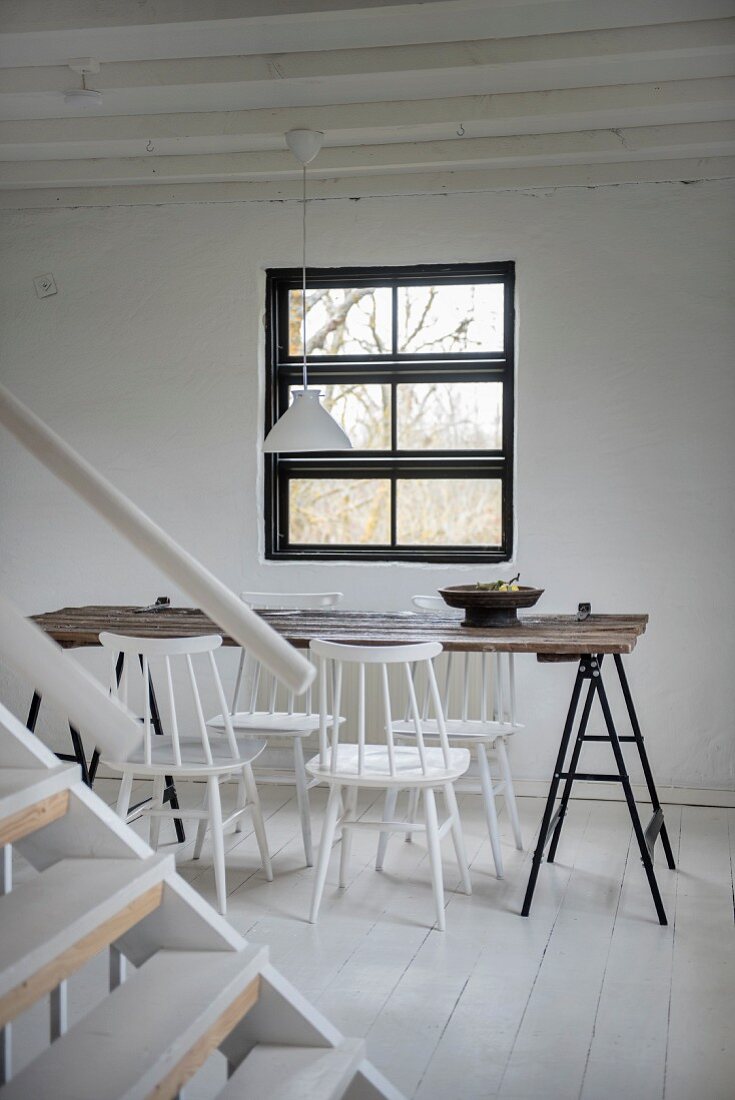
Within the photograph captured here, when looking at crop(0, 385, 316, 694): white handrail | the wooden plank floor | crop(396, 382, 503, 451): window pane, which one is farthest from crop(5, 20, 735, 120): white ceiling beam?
the wooden plank floor

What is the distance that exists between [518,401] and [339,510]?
0.99 meters

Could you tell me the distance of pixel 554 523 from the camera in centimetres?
504

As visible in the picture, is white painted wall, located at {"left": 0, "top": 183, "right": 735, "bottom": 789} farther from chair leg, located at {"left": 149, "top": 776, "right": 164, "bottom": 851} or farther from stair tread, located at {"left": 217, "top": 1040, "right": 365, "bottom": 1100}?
stair tread, located at {"left": 217, "top": 1040, "right": 365, "bottom": 1100}

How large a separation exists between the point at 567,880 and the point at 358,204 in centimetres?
306

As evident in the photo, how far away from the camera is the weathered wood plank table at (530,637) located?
3506 millimetres

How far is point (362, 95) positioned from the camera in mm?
4172

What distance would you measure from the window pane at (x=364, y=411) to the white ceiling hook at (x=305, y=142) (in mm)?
1151

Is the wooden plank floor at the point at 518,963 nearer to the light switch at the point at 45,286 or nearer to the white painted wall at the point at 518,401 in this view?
the white painted wall at the point at 518,401

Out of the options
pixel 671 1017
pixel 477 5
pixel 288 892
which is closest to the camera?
pixel 671 1017

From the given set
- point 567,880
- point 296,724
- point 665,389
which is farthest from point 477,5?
point 567,880

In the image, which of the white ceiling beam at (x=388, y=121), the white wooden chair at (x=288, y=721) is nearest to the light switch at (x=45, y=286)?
the white ceiling beam at (x=388, y=121)

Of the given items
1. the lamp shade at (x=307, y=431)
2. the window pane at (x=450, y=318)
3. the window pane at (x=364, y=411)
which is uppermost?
the window pane at (x=450, y=318)

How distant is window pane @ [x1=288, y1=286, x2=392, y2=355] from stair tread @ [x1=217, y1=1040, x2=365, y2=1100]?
367cm

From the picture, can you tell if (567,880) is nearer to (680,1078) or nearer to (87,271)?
(680,1078)
